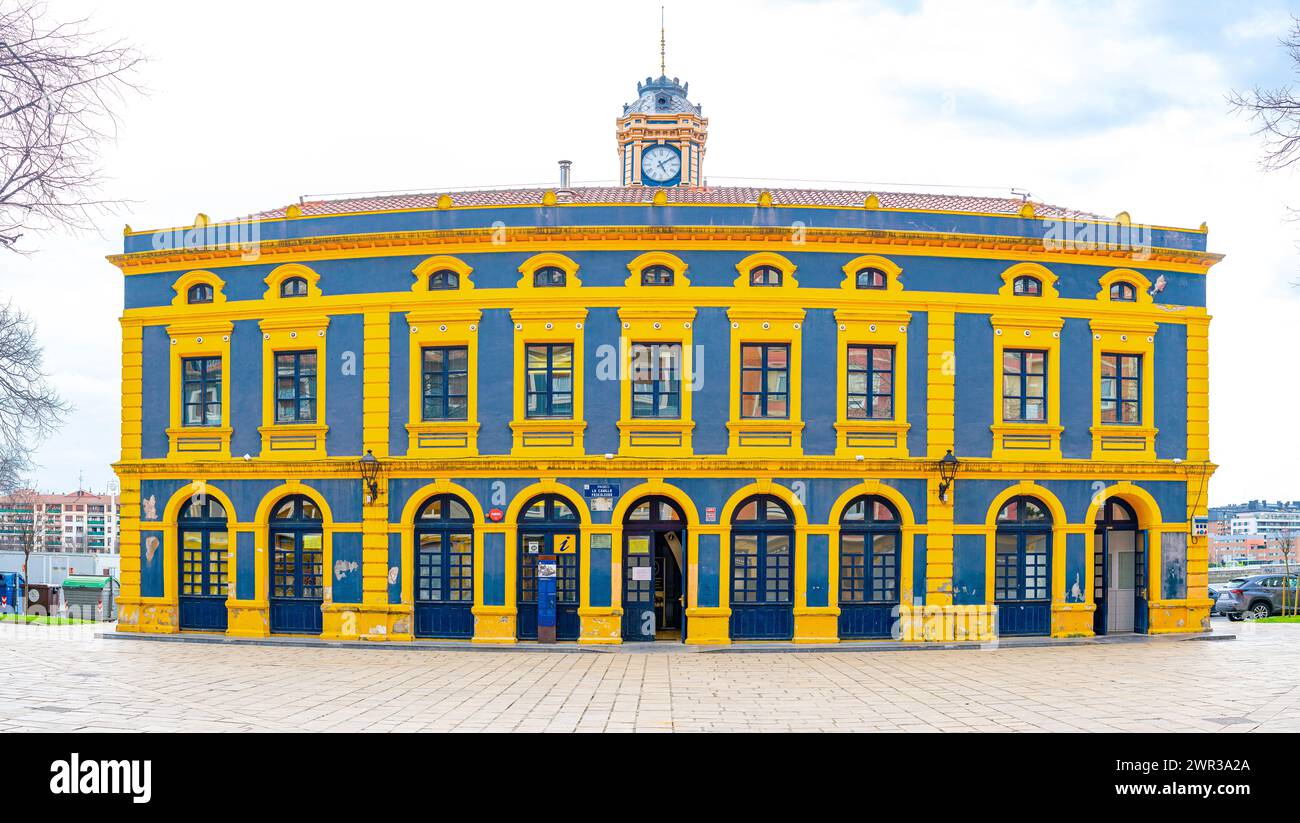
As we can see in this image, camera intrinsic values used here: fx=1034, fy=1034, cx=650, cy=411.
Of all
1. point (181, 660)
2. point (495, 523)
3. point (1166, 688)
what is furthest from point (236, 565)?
point (1166, 688)

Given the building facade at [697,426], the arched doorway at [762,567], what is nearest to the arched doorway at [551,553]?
the building facade at [697,426]

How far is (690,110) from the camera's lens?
39625 millimetres

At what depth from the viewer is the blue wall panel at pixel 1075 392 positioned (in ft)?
83.3

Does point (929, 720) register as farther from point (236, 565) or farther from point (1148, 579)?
point (236, 565)

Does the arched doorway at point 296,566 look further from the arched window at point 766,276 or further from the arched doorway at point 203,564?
the arched window at point 766,276

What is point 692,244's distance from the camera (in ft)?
80.6

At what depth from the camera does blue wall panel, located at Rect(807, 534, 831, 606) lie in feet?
79.7

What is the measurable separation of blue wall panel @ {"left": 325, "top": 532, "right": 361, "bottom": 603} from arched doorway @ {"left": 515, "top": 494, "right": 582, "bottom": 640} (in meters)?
4.00

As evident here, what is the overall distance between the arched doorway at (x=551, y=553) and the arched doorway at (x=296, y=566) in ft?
16.6

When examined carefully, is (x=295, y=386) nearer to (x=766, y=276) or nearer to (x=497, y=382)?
(x=497, y=382)

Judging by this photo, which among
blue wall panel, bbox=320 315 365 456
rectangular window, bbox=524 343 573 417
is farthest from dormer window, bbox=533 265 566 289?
blue wall panel, bbox=320 315 365 456

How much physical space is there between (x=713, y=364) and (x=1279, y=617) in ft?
72.1

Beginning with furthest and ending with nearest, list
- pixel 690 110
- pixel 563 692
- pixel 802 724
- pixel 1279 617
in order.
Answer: pixel 690 110 < pixel 1279 617 < pixel 563 692 < pixel 802 724

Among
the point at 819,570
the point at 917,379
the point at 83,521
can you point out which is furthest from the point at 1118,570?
the point at 83,521
